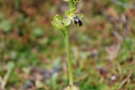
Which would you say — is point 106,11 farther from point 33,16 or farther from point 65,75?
point 65,75

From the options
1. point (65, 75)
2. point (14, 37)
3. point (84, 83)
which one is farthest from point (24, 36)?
point (84, 83)

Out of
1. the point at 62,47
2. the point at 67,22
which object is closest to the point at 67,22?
the point at 67,22

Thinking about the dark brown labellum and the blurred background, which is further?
the blurred background

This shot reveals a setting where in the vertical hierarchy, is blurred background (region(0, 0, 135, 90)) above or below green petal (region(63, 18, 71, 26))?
below

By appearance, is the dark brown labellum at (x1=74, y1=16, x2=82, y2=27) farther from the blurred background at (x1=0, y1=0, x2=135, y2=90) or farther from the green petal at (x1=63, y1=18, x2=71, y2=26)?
the blurred background at (x1=0, y1=0, x2=135, y2=90)

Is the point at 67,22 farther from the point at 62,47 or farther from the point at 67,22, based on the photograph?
the point at 62,47

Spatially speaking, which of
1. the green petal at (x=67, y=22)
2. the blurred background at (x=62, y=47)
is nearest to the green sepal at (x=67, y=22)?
the green petal at (x=67, y=22)

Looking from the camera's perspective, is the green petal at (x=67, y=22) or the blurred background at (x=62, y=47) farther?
the blurred background at (x=62, y=47)

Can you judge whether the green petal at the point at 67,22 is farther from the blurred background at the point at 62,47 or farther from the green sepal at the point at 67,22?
the blurred background at the point at 62,47

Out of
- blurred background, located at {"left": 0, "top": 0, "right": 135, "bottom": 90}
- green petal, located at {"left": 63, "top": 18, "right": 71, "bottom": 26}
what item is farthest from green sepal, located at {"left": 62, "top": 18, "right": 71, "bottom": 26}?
blurred background, located at {"left": 0, "top": 0, "right": 135, "bottom": 90}
